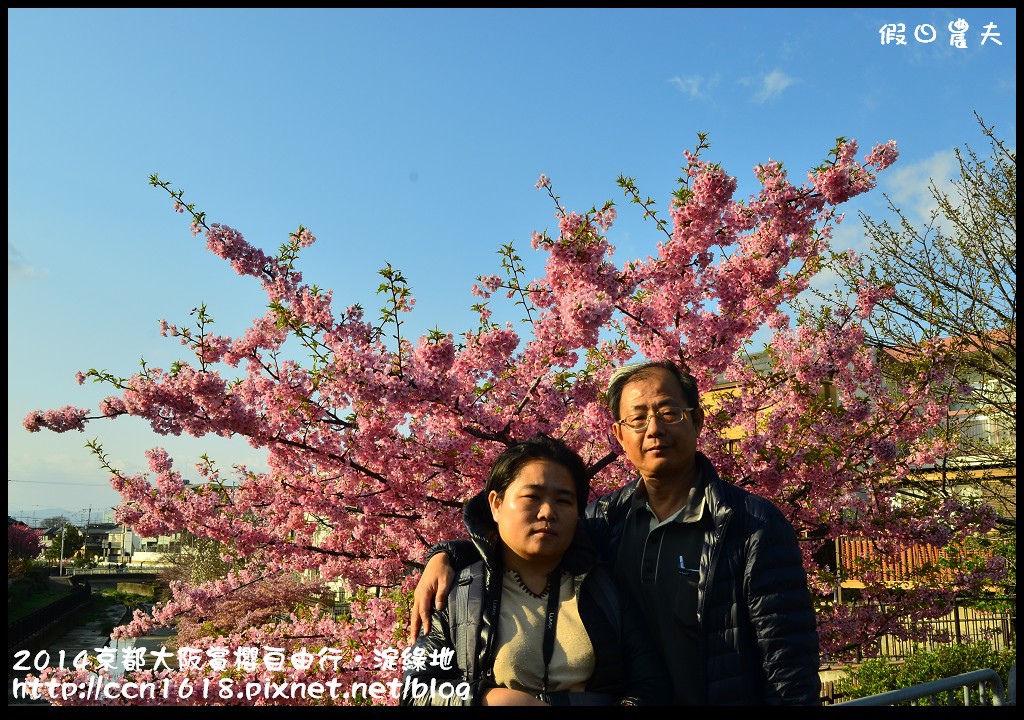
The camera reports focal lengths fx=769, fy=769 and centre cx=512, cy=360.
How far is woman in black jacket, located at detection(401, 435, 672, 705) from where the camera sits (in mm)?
2344

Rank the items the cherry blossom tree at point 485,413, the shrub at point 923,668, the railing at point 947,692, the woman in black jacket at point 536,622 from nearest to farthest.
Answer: the woman in black jacket at point 536,622, the railing at point 947,692, the cherry blossom tree at point 485,413, the shrub at point 923,668

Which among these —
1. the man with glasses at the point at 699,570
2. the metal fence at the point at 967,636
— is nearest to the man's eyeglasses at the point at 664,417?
the man with glasses at the point at 699,570

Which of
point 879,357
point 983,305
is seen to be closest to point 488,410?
point 879,357

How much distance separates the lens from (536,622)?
2408 millimetres

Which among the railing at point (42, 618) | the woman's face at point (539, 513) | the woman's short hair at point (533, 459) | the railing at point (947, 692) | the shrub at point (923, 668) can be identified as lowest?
the railing at point (42, 618)

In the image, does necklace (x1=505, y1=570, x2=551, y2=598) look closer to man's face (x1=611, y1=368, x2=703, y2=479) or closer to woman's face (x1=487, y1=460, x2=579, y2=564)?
woman's face (x1=487, y1=460, x2=579, y2=564)

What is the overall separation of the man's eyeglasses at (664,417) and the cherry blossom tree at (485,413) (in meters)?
3.11

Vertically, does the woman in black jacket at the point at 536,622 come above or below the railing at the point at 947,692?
above

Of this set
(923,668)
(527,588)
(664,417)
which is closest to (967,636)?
(923,668)

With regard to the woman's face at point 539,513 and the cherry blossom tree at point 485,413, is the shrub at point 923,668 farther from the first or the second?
the woman's face at point 539,513

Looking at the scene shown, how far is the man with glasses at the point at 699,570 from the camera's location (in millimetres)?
2418

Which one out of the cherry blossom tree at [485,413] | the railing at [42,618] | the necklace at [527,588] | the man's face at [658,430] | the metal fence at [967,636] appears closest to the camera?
the necklace at [527,588]

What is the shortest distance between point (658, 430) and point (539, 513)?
0.54 meters

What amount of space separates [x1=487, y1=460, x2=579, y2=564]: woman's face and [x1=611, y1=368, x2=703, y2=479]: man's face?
1.11 feet
